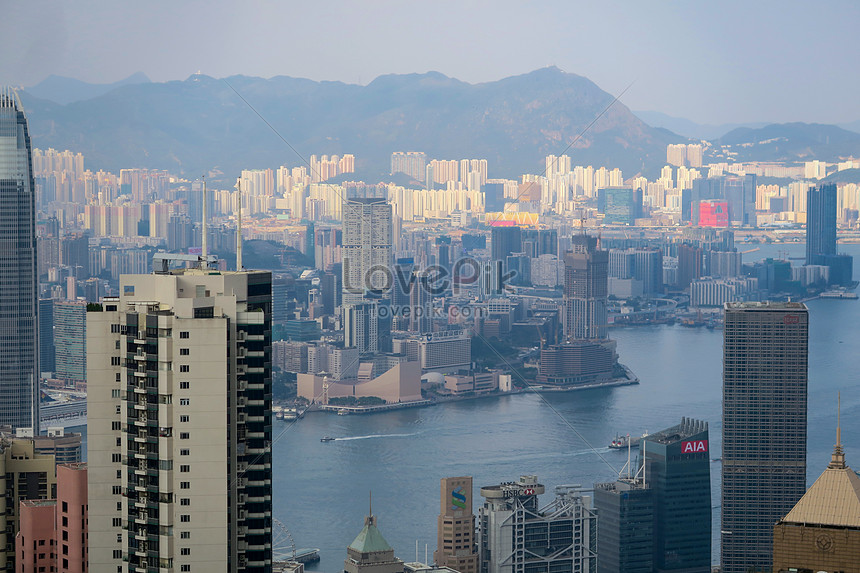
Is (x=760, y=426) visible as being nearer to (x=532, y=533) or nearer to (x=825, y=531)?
(x=532, y=533)

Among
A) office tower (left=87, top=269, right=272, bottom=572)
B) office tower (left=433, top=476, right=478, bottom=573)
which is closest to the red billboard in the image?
office tower (left=433, top=476, right=478, bottom=573)

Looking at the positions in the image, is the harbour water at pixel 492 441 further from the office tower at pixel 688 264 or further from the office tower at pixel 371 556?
the office tower at pixel 688 264

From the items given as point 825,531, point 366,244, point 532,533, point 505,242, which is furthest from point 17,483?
point 505,242

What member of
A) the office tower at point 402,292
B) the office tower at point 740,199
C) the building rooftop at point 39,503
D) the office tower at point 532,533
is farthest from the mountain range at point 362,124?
the building rooftop at point 39,503

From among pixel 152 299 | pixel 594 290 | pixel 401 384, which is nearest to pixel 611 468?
pixel 401 384

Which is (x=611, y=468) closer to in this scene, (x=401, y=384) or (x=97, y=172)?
(x=401, y=384)
